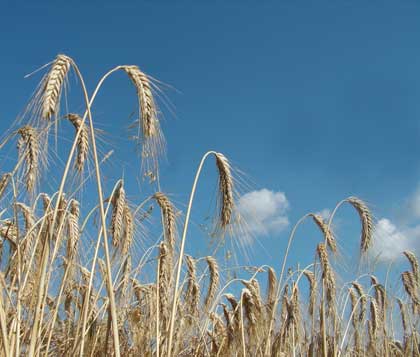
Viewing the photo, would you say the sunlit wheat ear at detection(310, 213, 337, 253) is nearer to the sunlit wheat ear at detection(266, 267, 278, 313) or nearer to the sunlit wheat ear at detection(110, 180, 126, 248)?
the sunlit wheat ear at detection(266, 267, 278, 313)

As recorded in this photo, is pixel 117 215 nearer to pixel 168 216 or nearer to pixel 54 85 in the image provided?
pixel 168 216

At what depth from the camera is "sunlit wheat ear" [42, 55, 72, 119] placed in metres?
2.45

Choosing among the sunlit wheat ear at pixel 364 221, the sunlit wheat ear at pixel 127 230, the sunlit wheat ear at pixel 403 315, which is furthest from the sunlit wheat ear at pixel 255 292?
the sunlit wheat ear at pixel 403 315

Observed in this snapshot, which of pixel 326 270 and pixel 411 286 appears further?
pixel 411 286

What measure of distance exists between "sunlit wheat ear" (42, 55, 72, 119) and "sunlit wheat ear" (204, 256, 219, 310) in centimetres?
275

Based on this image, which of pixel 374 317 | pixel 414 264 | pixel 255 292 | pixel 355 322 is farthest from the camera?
pixel 414 264

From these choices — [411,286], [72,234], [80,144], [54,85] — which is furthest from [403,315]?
[54,85]

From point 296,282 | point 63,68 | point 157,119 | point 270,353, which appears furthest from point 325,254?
point 63,68

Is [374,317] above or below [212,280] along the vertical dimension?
above

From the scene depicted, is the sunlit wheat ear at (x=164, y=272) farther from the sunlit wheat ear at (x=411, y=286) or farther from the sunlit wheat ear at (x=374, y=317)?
the sunlit wheat ear at (x=411, y=286)

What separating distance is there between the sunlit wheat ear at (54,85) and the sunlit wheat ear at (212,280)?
2747 millimetres

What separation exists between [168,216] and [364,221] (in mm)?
2090

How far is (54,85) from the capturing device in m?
2.54

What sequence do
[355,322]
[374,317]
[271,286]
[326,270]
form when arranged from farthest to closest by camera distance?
[374,317] < [355,322] < [271,286] < [326,270]
